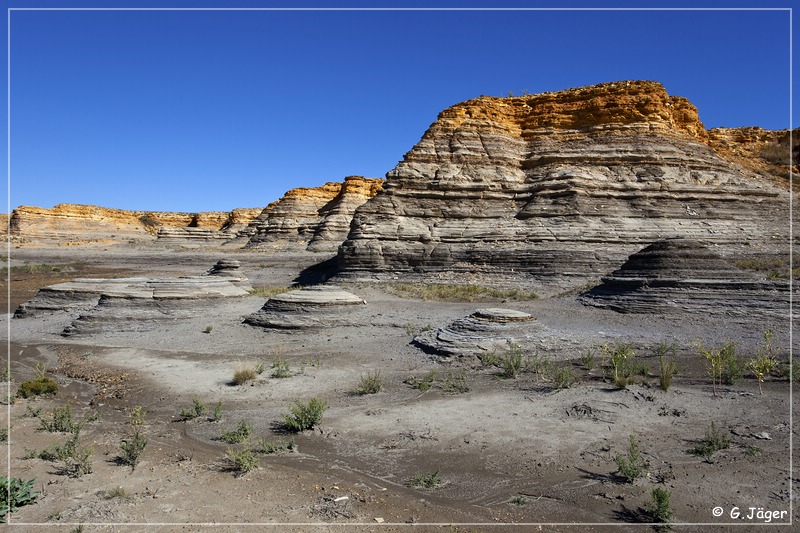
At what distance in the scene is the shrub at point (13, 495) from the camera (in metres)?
4.75

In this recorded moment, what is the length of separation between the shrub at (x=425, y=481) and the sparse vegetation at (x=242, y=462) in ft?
6.28

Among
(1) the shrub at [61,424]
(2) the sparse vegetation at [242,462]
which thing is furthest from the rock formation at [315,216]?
(2) the sparse vegetation at [242,462]

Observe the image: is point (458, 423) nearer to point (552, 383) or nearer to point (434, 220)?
point (552, 383)

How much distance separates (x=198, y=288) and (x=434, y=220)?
13.8 m

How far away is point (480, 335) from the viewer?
11477 millimetres

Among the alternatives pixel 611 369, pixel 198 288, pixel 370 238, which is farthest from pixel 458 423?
pixel 370 238

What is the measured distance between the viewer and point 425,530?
4.48 metres

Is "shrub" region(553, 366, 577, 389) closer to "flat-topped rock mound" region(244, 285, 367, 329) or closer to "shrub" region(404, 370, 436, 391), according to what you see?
"shrub" region(404, 370, 436, 391)

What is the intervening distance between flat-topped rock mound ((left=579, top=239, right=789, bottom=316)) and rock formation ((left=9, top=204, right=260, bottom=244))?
65.1m

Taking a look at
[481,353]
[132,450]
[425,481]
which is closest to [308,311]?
[481,353]

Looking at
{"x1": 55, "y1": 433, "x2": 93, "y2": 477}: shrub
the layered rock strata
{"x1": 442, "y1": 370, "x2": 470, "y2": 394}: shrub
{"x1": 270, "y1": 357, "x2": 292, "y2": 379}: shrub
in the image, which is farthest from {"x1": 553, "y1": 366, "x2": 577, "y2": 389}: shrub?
the layered rock strata

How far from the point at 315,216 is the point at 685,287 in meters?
47.0

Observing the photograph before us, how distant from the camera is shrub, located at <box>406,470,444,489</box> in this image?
17.6 feet

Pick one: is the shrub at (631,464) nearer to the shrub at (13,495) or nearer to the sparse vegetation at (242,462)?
the sparse vegetation at (242,462)
